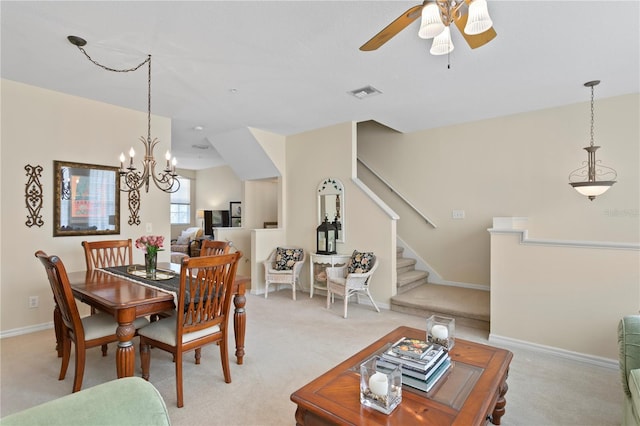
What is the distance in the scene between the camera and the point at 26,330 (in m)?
3.41

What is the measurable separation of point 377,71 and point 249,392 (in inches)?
118

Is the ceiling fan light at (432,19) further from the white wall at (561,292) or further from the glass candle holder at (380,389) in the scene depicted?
the white wall at (561,292)

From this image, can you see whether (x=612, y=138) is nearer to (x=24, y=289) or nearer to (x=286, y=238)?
(x=286, y=238)

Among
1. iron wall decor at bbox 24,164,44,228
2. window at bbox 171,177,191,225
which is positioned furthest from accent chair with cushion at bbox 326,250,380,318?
window at bbox 171,177,191,225

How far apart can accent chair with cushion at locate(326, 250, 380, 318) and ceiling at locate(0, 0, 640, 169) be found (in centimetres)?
202

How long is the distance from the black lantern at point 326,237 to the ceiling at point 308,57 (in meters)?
1.64

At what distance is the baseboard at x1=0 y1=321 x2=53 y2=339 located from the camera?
3.30m

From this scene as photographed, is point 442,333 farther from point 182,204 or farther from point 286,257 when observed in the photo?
point 182,204

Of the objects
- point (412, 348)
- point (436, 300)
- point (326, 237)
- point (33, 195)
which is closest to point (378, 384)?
point (412, 348)

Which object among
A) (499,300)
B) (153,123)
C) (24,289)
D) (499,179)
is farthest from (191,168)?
(499,300)

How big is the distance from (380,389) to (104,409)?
1025 mm

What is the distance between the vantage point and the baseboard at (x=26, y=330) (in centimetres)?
330

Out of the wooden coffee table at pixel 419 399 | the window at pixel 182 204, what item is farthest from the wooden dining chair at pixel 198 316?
the window at pixel 182 204

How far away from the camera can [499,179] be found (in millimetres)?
4660
